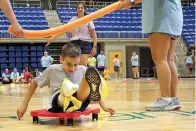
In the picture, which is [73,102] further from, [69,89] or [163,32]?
[163,32]

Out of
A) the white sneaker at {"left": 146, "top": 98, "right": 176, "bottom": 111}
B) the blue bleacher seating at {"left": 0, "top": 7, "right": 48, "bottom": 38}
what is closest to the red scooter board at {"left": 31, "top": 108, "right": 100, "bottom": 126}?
the white sneaker at {"left": 146, "top": 98, "right": 176, "bottom": 111}

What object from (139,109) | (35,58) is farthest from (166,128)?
(35,58)

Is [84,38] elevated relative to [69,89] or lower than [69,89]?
elevated

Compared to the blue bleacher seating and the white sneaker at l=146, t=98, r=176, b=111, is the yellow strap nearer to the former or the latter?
the white sneaker at l=146, t=98, r=176, b=111

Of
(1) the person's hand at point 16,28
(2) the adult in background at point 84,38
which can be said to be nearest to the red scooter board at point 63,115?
(1) the person's hand at point 16,28

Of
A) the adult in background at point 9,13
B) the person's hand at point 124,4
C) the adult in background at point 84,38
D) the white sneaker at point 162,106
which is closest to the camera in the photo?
the adult in background at point 9,13

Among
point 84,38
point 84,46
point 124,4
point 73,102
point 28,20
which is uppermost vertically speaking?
point 28,20

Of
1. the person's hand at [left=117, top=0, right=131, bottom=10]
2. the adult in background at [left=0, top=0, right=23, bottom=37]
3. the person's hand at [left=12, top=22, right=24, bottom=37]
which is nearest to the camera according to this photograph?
the adult in background at [left=0, top=0, right=23, bottom=37]

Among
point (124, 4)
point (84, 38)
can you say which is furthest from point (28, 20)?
point (124, 4)

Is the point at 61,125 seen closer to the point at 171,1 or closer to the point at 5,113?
the point at 5,113

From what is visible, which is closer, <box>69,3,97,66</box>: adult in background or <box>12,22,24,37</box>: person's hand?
<box>12,22,24,37</box>: person's hand

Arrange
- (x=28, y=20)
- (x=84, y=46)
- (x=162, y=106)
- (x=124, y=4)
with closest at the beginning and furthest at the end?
(x=162, y=106) → (x=124, y=4) → (x=84, y=46) → (x=28, y=20)

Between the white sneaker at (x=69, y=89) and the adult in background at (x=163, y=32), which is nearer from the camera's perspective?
the white sneaker at (x=69, y=89)

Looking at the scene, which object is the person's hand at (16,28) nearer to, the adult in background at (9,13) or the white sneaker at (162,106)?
the adult in background at (9,13)
